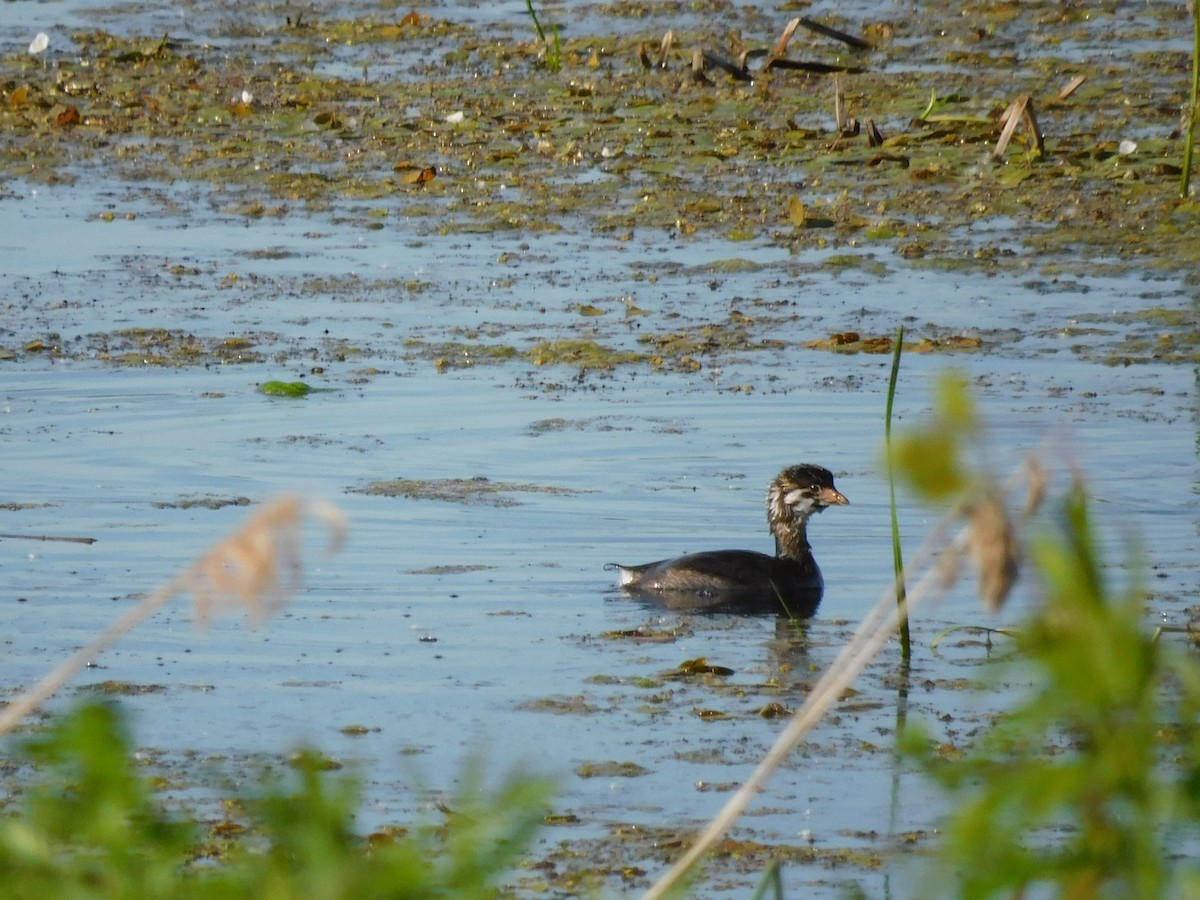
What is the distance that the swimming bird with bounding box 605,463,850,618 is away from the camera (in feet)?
26.2

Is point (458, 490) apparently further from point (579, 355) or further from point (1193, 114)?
point (1193, 114)

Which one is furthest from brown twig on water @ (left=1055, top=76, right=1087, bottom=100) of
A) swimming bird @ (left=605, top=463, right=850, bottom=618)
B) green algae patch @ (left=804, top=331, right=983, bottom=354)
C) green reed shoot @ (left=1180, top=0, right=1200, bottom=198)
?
swimming bird @ (left=605, top=463, right=850, bottom=618)

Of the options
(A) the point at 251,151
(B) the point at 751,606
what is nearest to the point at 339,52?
(A) the point at 251,151

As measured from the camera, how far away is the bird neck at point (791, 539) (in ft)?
28.2

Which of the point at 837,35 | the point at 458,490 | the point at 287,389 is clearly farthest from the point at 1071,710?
the point at 837,35

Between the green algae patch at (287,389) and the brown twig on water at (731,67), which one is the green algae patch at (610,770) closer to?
the green algae patch at (287,389)

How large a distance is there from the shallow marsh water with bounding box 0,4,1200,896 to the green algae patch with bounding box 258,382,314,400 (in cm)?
12

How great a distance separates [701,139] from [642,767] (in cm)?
1071

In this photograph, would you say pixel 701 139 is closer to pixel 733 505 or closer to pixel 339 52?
pixel 339 52

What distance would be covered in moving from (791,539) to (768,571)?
0.41 m

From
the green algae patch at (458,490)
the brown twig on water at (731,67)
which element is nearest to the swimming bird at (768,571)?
the green algae patch at (458,490)

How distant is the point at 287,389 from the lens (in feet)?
35.6

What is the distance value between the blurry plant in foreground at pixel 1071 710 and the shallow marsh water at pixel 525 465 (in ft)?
0.34

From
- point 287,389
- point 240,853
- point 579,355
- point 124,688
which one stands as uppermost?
point 240,853
